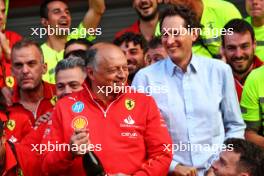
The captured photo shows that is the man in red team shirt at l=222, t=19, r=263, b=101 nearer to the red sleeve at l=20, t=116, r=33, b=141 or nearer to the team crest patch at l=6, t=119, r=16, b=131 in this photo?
the red sleeve at l=20, t=116, r=33, b=141

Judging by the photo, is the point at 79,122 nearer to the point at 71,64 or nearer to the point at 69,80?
the point at 69,80

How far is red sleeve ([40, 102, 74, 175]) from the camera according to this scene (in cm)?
496

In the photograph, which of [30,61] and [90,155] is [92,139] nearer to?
[90,155]

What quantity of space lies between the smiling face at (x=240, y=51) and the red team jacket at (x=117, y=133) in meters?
1.24

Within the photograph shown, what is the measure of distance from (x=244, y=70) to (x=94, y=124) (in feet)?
5.28

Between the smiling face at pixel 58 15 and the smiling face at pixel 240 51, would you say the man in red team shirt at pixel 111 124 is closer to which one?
the smiling face at pixel 240 51

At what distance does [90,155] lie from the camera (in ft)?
16.1

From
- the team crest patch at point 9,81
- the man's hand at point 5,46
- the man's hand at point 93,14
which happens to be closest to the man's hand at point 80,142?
the team crest patch at point 9,81

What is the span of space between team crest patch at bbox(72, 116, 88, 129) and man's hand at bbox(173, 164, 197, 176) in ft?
2.26

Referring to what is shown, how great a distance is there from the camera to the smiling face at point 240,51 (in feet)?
20.5

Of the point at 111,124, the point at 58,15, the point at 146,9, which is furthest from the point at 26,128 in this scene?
the point at 58,15

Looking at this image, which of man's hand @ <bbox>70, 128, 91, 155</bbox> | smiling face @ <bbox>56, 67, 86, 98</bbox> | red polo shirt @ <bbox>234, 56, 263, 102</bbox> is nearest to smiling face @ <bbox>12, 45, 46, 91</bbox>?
smiling face @ <bbox>56, 67, 86, 98</bbox>

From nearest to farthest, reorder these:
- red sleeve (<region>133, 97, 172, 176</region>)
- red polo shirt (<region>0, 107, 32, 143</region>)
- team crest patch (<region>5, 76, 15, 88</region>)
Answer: red sleeve (<region>133, 97, 172, 176</region>) < red polo shirt (<region>0, 107, 32, 143</region>) < team crest patch (<region>5, 76, 15, 88</region>)

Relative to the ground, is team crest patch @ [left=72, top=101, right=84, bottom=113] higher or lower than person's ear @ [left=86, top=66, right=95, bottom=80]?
lower
